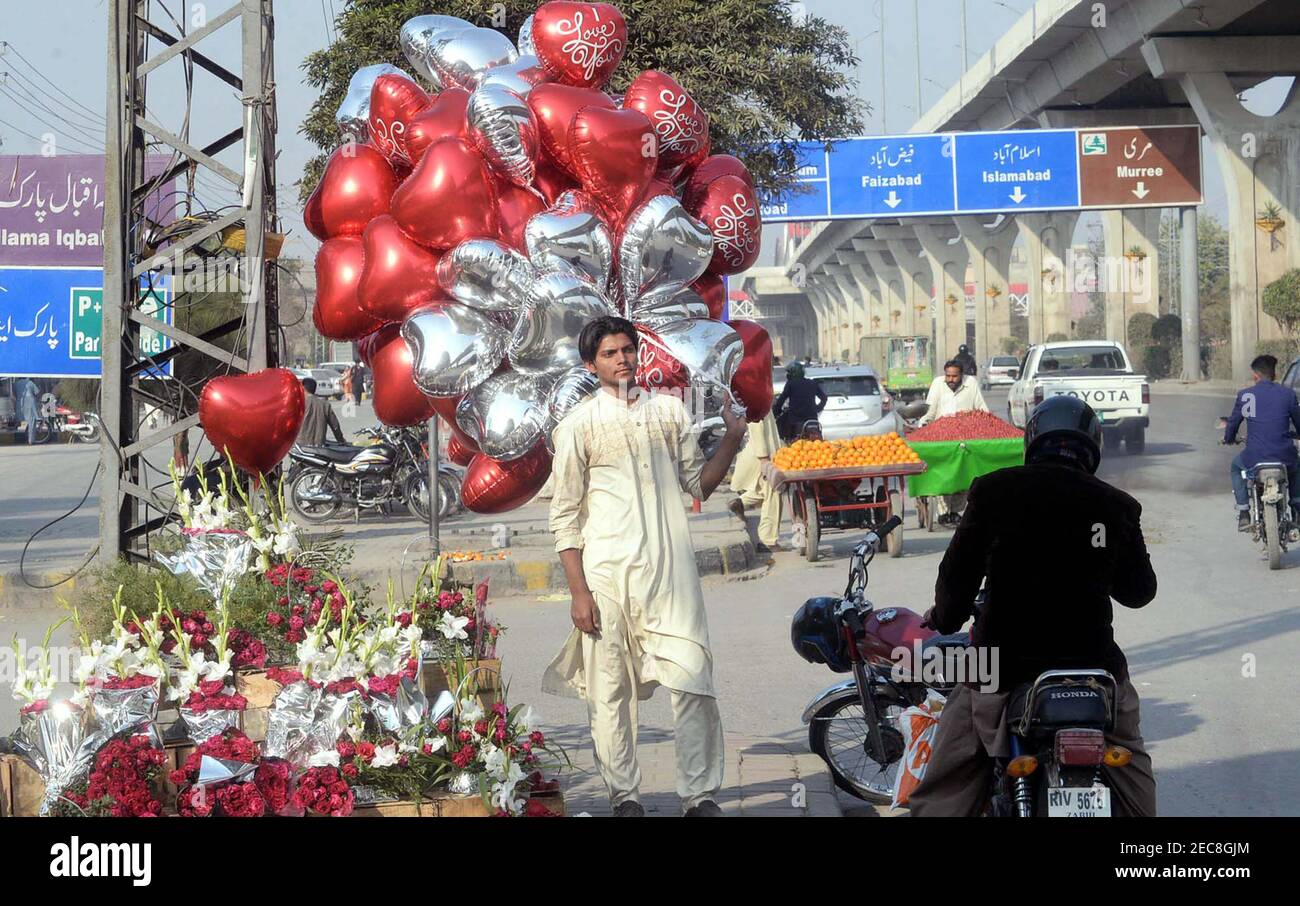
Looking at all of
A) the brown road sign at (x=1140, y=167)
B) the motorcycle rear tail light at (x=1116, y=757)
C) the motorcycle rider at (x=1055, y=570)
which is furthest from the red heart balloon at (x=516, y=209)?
the brown road sign at (x=1140, y=167)

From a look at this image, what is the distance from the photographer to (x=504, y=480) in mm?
5434

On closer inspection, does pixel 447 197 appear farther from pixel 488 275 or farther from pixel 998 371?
pixel 998 371

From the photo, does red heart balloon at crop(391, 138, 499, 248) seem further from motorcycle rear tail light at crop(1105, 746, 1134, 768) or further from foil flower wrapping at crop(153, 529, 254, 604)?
motorcycle rear tail light at crop(1105, 746, 1134, 768)

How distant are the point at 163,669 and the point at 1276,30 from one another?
33.0 m

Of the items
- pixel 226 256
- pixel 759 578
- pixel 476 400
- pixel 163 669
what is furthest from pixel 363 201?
pixel 759 578

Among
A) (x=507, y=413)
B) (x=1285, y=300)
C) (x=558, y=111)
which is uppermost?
(x=1285, y=300)

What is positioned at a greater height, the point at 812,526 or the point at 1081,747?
the point at 812,526

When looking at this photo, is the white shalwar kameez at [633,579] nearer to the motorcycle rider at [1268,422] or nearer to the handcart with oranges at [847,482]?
the handcart with oranges at [847,482]

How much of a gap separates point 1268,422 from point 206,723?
9454 mm

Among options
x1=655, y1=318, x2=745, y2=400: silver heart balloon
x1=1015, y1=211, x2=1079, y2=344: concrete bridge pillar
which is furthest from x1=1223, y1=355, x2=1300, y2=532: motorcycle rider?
x1=1015, y1=211, x2=1079, y2=344: concrete bridge pillar

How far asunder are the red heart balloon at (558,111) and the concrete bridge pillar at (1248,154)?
96.3ft

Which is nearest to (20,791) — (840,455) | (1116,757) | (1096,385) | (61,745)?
(61,745)

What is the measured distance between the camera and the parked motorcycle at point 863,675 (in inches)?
205

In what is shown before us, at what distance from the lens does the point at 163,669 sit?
455 cm
